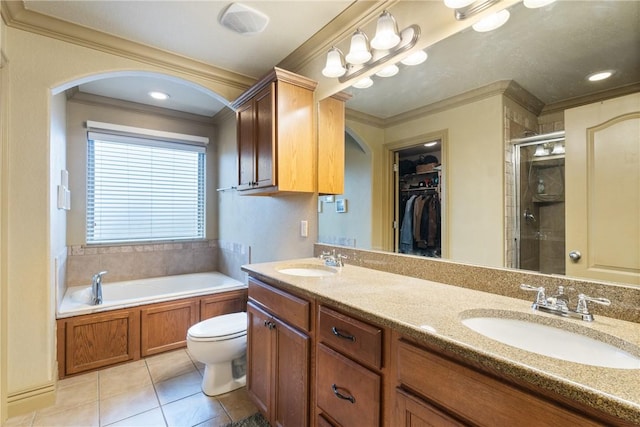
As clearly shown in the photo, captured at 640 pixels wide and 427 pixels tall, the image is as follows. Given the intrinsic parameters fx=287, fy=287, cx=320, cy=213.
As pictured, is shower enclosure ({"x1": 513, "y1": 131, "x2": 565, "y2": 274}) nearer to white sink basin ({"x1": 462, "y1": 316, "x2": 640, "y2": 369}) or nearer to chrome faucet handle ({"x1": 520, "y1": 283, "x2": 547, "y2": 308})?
chrome faucet handle ({"x1": 520, "y1": 283, "x2": 547, "y2": 308})

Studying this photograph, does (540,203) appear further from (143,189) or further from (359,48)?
(143,189)

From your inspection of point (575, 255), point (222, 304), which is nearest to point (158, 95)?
point (222, 304)

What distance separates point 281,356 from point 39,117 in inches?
82.5

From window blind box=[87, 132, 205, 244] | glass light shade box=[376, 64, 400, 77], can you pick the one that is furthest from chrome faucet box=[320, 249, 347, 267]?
window blind box=[87, 132, 205, 244]

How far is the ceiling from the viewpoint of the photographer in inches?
38.6

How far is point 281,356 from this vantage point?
1.47 meters

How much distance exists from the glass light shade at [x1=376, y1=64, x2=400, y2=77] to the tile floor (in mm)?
2226

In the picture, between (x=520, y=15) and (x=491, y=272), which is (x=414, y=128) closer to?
(x=520, y=15)

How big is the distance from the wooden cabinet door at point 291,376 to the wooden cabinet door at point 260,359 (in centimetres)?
8

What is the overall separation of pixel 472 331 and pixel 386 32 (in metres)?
1.43

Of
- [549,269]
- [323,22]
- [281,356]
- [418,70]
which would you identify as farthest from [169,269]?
[549,269]

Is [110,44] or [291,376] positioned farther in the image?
[110,44]

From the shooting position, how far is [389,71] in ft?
5.40

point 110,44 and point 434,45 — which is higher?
point 110,44
